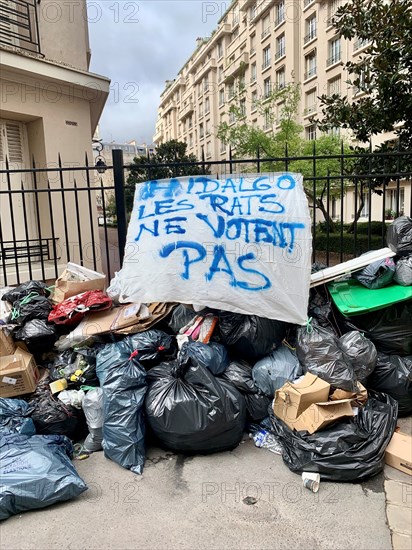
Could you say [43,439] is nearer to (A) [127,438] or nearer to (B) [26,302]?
(A) [127,438]

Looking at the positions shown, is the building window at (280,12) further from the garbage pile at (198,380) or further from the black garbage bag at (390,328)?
the black garbage bag at (390,328)

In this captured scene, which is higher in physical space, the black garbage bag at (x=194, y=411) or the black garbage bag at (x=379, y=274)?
the black garbage bag at (x=379, y=274)

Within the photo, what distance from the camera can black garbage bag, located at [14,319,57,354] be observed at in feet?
10.0

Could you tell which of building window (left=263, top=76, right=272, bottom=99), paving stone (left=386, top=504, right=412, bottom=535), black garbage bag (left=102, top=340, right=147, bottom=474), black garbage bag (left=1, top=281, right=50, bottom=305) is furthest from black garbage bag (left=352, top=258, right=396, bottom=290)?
building window (left=263, top=76, right=272, bottom=99)

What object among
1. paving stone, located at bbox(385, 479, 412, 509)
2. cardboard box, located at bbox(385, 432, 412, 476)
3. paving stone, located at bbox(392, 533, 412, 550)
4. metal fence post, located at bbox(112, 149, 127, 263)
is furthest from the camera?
metal fence post, located at bbox(112, 149, 127, 263)

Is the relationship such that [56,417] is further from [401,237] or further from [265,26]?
[265,26]

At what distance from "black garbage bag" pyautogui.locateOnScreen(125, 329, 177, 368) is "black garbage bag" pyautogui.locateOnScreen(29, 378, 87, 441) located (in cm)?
56

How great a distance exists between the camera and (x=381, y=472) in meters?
2.32

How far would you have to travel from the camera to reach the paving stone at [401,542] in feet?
5.85

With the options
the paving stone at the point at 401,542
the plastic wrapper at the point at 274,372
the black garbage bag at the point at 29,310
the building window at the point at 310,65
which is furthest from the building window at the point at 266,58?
the paving stone at the point at 401,542

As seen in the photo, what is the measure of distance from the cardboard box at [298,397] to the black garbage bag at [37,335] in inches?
70.8

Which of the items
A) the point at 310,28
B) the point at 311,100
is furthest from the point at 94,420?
the point at 310,28

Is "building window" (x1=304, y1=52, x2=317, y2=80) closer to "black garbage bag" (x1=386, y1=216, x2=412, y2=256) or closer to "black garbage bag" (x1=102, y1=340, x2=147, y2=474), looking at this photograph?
"black garbage bag" (x1=386, y1=216, x2=412, y2=256)

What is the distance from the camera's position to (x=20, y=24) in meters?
5.69
